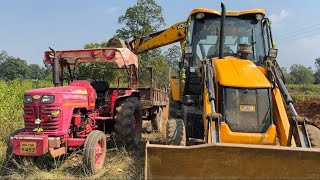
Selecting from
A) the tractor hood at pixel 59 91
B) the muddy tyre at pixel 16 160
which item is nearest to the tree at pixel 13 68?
the tractor hood at pixel 59 91

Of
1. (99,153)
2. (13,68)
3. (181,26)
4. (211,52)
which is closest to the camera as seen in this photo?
(99,153)

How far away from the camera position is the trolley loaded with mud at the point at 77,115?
18.0 feet

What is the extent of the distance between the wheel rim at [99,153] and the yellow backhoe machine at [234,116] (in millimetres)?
1471

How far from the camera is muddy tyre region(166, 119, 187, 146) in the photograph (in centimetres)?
502

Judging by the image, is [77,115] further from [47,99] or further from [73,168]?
[73,168]

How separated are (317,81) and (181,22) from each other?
271 ft

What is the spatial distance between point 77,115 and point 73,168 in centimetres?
101

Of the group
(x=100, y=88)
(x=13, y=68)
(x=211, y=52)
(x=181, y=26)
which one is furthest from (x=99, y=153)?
(x=13, y=68)

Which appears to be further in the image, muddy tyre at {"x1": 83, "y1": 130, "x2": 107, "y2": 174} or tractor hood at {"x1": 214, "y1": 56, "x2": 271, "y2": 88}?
muddy tyre at {"x1": 83, "y1": 130, "x2": 107, "y2": 174}

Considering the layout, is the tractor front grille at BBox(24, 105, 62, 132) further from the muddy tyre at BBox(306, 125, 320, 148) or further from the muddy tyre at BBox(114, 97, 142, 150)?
the muddy tyre at BBox(306, 125, 320, 148)

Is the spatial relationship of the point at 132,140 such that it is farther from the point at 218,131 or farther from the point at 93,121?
the point at 218,131

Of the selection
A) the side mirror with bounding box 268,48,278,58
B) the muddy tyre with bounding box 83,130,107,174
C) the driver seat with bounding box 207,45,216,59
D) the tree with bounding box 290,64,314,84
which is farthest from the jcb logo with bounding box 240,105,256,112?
the tree with bounding box 290,64,314,84

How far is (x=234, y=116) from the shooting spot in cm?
498

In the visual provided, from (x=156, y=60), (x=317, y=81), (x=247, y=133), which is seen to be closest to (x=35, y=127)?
(x=247, y=133)
